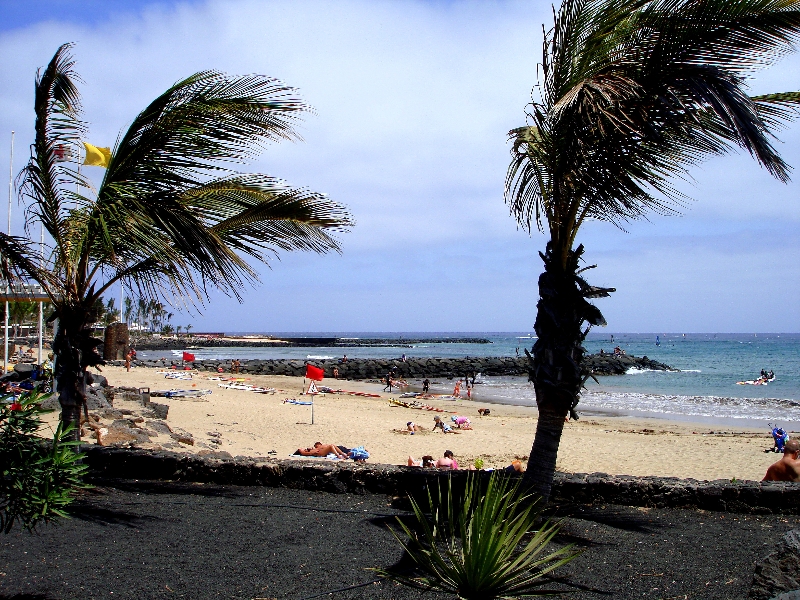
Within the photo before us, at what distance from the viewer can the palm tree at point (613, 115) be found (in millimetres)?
4223

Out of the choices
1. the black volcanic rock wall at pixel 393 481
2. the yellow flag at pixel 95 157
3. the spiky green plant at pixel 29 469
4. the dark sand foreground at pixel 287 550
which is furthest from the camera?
the yellow flag at pixel 95 157

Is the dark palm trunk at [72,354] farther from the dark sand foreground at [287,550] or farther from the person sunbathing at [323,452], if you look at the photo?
the person sunbathing at [323,452]

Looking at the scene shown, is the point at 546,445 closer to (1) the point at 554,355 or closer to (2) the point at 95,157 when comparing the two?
(1) the point at 554,355

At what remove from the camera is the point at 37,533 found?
3.90 meters

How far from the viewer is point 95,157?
18.8 ft

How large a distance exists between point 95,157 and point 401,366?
138 ft

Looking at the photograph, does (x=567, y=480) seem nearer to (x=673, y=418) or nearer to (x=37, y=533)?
(x=37, y=533)

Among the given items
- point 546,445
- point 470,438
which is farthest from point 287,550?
point 470,438

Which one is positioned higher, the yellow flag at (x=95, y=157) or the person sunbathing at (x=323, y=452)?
the yellow flag at (x=95, y=157)

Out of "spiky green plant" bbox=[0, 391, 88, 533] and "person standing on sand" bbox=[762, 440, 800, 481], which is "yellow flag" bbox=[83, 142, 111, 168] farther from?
"person standing on sand" bbox=[762, 440, 800, 481]

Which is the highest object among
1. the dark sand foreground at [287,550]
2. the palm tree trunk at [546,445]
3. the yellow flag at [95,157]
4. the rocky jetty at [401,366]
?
the yellow flag at [95,157]

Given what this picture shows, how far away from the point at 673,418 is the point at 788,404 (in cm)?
808

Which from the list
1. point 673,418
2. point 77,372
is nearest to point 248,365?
point 673,418

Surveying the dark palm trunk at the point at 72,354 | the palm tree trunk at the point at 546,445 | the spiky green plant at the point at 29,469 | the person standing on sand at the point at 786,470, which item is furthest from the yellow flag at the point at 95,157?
the person standing on sand at the point at 786,470
